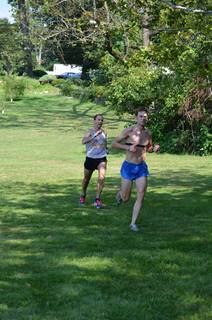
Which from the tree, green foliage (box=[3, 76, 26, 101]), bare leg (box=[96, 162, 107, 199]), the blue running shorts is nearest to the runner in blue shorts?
the blue running shorts

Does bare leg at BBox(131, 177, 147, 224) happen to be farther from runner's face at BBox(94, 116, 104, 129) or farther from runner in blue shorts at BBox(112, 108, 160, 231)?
runner's face at BBox(94, 116, 104, 129)

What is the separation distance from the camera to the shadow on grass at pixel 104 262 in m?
5.68

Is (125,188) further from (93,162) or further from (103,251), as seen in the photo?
(103,251)

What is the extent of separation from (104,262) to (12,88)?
51.8 meters

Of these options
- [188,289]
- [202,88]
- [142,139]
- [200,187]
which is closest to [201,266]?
[188,289]

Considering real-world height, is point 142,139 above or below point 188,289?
above

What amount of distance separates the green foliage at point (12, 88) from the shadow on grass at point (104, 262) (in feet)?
152

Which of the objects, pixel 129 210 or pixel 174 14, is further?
pixel 174 14

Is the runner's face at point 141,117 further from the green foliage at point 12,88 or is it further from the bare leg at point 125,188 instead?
the green foliage at point 12,88

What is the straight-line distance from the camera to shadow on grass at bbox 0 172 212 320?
18.6ft

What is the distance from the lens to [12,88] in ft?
190

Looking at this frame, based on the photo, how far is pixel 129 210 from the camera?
11258 millimetres

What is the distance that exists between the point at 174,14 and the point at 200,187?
14.4 feet

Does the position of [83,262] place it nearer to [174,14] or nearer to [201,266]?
[201,266]
